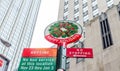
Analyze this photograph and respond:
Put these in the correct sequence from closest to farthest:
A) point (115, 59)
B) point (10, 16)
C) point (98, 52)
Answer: point (115, 59), point (98, 52), point (10, 16)

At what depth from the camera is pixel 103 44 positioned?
1030 inches

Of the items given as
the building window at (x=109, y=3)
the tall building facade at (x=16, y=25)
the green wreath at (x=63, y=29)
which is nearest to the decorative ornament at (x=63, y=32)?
the green wreath at (x=63, y=29)

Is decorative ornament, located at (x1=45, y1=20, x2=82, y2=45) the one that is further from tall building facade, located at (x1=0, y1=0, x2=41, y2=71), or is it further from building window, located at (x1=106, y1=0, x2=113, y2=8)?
tall building facade, located at (x1=0, y1=0, x2=41, y2=71)

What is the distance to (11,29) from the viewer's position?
471 feet

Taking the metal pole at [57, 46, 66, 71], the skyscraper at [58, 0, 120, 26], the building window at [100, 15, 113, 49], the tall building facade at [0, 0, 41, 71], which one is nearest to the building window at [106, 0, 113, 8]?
the skyscraper at [58, 0, 120, 26]

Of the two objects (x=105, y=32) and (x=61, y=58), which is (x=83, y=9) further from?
(x=61, y=58)

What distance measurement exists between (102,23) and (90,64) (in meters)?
6.03

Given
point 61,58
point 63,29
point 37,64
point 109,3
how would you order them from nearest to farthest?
point 61,58, point 37,64, point 63,29, point 109,3

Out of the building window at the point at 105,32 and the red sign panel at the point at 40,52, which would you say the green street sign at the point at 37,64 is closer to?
the red sign panel at the point at 40,52

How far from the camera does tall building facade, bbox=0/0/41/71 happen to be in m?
135

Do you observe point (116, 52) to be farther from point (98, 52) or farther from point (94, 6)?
point (94, 6)

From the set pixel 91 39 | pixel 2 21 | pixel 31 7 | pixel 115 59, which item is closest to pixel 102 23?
pixel 91 39

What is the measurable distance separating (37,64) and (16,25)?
14473cm

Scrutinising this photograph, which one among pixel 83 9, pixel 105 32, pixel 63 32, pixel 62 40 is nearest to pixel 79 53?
pixel 62 40
